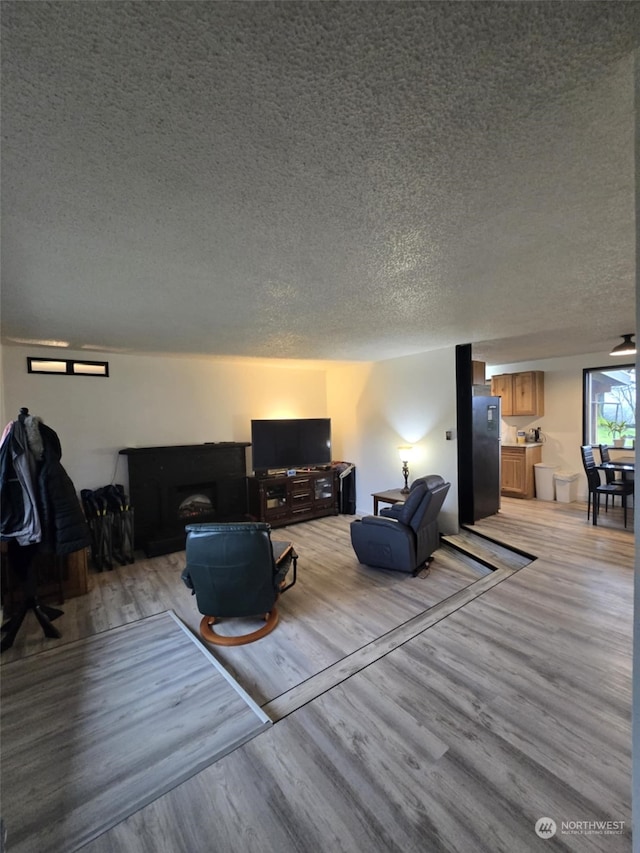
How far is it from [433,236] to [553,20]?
92 centimetres

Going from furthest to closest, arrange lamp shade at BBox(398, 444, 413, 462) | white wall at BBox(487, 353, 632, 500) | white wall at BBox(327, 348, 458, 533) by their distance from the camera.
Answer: white wall at BBox(487, 353, 632, 500)
lamp shade at BBox(398, 444, 413, 462)
white wall at BBox(327, 348, 458, 533)

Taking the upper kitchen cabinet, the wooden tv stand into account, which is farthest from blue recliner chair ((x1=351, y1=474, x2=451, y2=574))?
the upper kitchen cabinet

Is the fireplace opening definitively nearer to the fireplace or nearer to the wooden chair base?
the fireplace

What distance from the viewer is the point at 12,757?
172 cm

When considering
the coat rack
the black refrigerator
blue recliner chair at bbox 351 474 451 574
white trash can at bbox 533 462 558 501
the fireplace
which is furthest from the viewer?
white trash can at bbox 533 462 558 501

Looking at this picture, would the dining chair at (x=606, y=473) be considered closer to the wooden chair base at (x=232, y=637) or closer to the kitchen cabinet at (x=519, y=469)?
the kitchen cabinet at (x=519, y=469)

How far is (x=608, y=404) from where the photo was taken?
5949mm

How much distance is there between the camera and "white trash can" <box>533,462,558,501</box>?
6430 mm

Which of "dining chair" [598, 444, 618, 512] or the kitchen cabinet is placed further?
the kitchen cabinet

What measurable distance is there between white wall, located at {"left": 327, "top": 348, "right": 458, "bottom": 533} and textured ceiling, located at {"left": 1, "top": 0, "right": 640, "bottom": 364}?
2582mm

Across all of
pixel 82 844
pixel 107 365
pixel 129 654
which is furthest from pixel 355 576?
pixel 107 365

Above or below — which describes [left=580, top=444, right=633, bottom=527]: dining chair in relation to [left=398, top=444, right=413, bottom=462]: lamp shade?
below

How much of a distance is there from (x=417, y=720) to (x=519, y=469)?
5.97 meters
